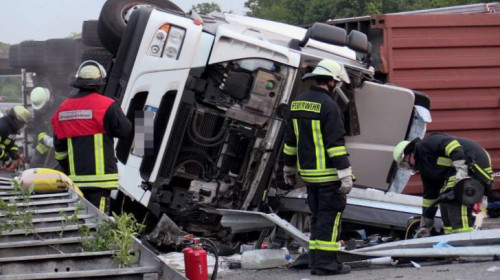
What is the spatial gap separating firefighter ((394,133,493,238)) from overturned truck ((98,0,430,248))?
3.02ft

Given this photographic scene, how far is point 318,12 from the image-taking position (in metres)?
32.3

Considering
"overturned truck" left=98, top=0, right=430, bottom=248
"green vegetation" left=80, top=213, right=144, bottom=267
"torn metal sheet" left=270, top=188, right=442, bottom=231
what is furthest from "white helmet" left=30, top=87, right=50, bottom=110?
"green vegetation" left=80, top=213, right=144, bottom=267

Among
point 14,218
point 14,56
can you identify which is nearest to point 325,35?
point 14,218

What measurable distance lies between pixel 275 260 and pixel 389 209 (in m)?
1.56

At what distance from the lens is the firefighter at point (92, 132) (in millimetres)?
6309

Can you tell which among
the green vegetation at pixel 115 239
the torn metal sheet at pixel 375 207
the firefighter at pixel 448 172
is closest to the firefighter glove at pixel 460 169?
the firefighter at pixel 448 172

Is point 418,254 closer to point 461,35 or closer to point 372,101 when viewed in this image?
→ point 372,101

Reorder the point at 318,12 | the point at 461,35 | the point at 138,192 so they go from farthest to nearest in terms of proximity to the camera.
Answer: the point at 318,12 → the point at 461,35 → the point at 138,192

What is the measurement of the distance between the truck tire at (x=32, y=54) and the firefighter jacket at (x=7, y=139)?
4.50 meters

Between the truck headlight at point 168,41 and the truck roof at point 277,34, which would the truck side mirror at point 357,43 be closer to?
the truck roof at point 277,34

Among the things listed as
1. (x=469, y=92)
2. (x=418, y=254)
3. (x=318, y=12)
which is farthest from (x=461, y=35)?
(x=318, y=12)

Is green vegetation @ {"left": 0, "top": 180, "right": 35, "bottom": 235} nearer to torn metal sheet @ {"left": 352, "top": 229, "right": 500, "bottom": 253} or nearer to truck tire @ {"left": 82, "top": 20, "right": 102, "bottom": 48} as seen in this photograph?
torn metal sheet @ {"left": 352, "top": 229, "right": 500, "bottom": 253}

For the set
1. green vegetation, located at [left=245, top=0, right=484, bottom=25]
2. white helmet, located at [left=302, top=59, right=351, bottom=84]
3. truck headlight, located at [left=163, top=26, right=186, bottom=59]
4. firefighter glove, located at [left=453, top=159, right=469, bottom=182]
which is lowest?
green vegetation, located at [left=245, top=0, right=484, bottom=25]

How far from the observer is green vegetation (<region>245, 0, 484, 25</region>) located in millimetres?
29062
